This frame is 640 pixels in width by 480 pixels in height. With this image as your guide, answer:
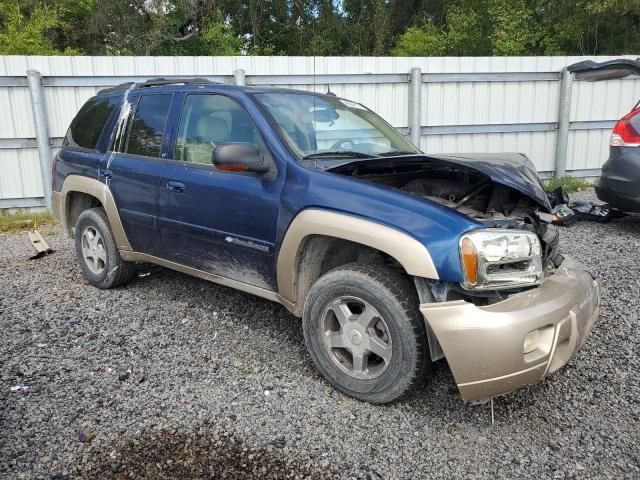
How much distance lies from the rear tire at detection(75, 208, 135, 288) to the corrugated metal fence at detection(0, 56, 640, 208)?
443cm

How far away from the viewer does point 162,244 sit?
14.2 ft

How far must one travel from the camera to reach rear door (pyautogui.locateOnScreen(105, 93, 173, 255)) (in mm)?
4312

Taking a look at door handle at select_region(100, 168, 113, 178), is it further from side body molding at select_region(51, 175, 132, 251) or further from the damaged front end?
the damaged front end

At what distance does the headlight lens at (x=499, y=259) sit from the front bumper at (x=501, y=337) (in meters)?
0.09

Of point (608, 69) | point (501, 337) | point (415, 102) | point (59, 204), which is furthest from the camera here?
point (415, 102)

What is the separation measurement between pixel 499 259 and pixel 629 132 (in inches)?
176

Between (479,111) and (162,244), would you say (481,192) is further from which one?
(479,111)

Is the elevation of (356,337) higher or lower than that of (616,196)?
lower

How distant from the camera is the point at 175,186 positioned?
13.3ft

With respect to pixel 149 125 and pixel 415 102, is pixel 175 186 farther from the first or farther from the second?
pixel 415 102

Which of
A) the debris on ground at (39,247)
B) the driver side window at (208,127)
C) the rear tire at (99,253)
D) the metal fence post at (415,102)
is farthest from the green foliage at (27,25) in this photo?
the driver side window at (208,127)

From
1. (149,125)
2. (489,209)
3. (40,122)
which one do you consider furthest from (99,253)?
(40,122)

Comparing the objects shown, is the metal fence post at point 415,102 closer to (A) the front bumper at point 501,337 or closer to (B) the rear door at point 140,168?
(B) the rear door at point 140,168

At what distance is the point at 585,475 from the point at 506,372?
557 mm
